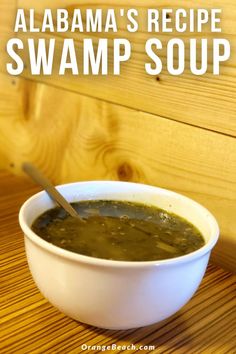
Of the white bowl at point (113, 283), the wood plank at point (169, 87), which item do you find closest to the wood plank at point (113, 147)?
the wood plank at point (169, 87)

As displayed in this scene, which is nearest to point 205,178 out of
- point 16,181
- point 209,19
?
point 209,19

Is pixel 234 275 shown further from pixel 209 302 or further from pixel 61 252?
pixel 61 252

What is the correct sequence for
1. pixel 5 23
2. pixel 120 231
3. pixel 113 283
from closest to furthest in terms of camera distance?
1. pixel 113 283
2. pixel 120 231
3. pixel 5 23

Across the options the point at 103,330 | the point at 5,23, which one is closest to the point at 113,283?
the point at 103,330

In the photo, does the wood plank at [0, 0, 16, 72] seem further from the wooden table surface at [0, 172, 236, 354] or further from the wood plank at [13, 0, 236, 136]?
the wooden table surface at [0, 172, 236, 354]

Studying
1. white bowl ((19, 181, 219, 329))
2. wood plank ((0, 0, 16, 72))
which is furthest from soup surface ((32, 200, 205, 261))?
wood plank ((0, 0, 16, 72))

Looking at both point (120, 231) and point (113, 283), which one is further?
point (120, 231)

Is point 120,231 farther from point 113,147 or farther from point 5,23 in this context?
point 5,23
